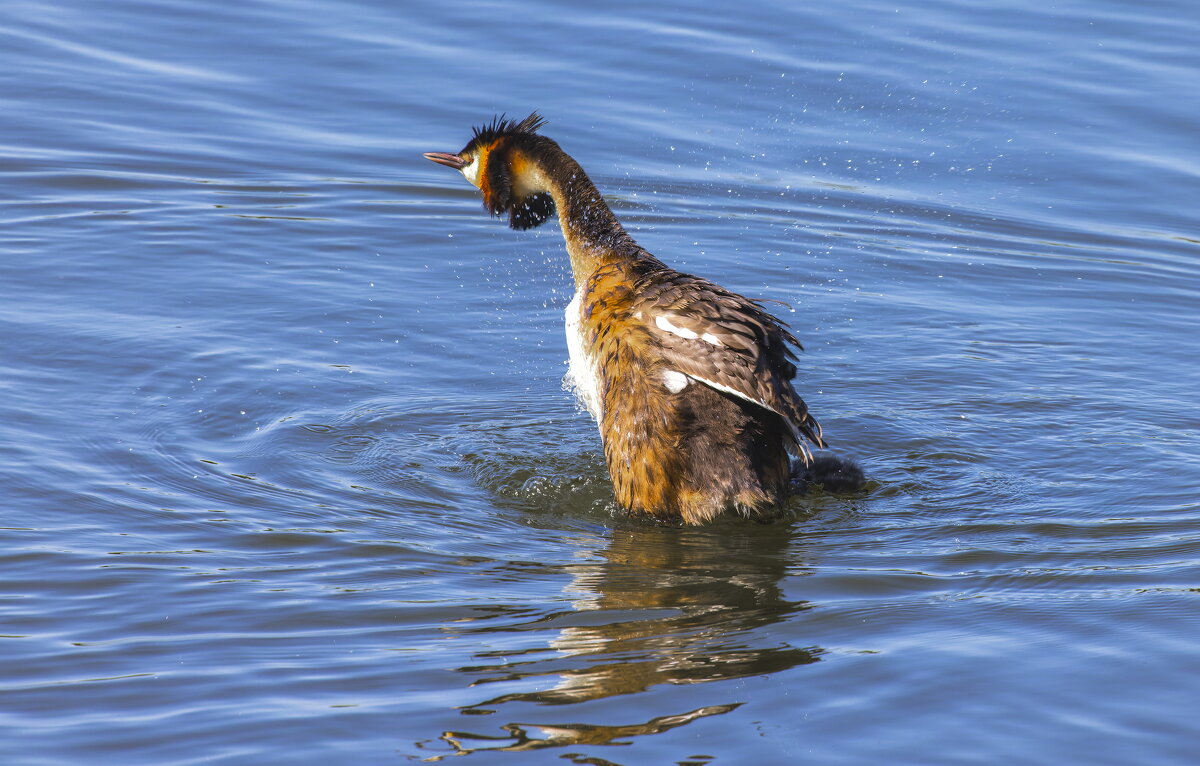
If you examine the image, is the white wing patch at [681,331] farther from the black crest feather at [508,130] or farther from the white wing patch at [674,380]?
the black crest feather at [508,130]

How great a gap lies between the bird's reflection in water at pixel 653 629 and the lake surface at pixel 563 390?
23 mm

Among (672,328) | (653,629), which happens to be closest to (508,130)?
(672,328)

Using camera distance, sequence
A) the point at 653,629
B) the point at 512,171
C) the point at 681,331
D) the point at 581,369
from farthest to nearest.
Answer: the point at 512,171, the point at 581,369, the point at 681,331, the point at 653,629

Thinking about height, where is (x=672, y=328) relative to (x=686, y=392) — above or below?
above

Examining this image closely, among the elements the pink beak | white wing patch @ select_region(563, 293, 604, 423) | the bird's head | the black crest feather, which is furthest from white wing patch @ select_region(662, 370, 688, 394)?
the pink beak

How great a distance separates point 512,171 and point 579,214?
24.8 inches

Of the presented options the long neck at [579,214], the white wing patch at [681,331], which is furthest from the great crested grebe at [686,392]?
the long neck at [579,214]

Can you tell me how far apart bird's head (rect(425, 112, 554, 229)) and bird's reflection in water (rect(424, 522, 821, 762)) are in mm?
2096

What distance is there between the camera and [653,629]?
5.79 metres

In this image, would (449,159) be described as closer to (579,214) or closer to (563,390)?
(579,214)

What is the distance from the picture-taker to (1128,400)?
8414 millimetres

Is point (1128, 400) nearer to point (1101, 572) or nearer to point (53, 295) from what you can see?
point (1101, 572)

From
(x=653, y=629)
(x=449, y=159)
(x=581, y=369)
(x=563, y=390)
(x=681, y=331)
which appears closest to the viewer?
(x=653, y=629)

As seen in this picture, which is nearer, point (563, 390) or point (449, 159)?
point (449, 159)
